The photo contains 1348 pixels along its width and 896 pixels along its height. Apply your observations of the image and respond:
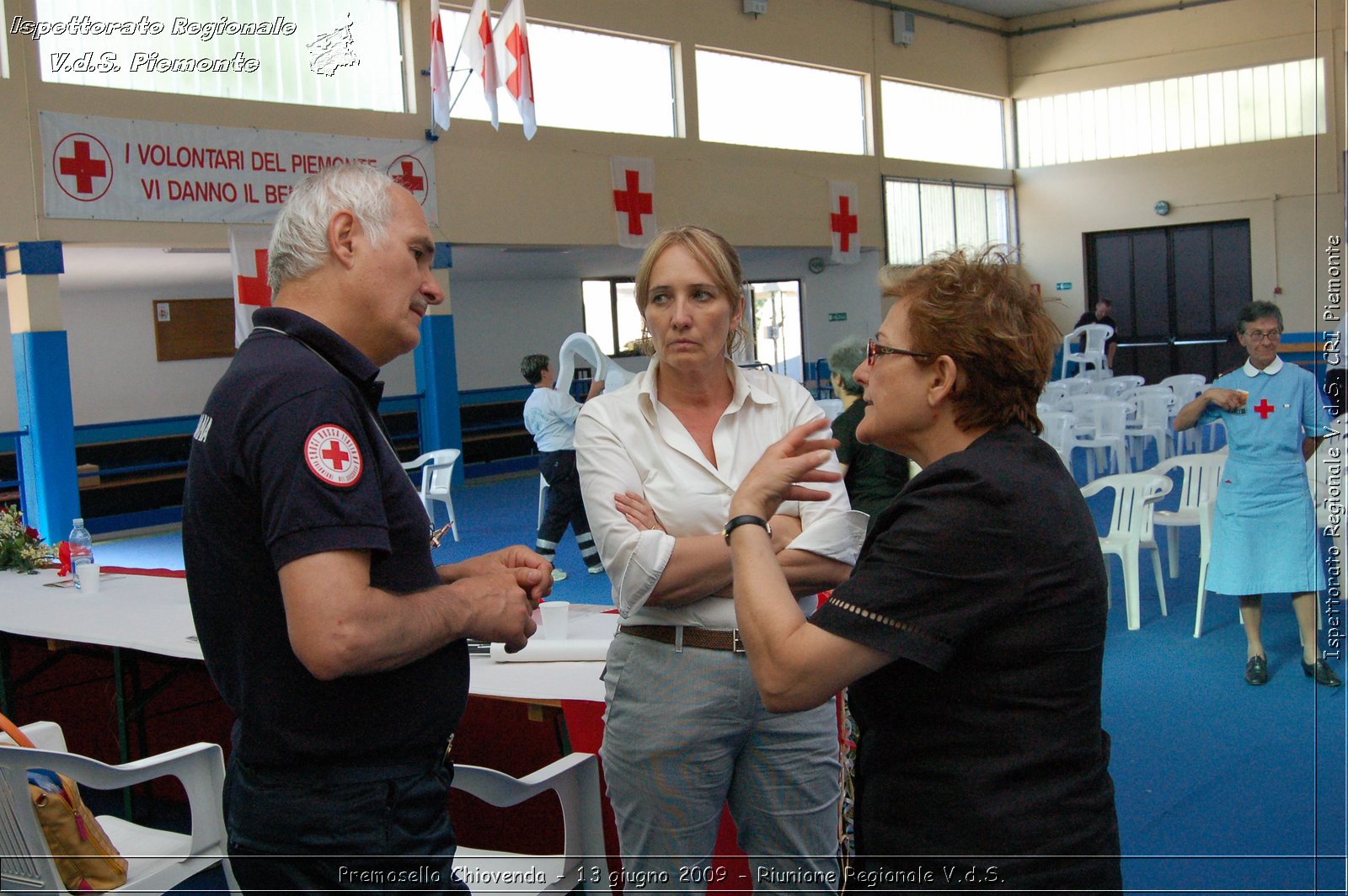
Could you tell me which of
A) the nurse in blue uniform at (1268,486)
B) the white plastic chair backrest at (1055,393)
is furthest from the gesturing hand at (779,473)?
the white plastic chair backrest at (1055,393)

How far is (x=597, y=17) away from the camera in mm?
11469

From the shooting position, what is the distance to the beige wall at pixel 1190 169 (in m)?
14.9

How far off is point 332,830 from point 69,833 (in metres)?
1.21

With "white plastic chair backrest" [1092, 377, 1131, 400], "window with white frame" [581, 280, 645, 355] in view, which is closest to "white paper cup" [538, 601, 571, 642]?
"white plastic chair backrest" [1092, 377, 1131, 400]

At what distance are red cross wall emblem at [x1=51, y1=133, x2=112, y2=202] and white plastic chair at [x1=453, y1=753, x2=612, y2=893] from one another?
7.53 m

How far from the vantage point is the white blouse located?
165 centimetres

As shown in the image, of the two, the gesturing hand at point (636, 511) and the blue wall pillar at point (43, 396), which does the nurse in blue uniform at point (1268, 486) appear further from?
the blue wall pillar at point (43, 396)

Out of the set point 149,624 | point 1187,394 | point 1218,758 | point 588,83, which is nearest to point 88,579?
point 149,624

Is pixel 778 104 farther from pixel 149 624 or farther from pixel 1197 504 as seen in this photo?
pixel 149 624

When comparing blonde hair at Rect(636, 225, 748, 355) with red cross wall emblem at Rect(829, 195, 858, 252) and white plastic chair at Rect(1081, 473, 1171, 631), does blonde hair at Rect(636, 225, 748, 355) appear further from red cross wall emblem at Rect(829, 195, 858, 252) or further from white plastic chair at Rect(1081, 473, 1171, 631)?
red cross wall emblem at Rect(829, 195, 858, 252)

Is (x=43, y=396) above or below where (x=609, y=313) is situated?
below

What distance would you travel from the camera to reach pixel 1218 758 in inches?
134

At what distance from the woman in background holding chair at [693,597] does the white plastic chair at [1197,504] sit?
3.73 meters

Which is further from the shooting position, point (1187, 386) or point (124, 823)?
point (1187, 386)
